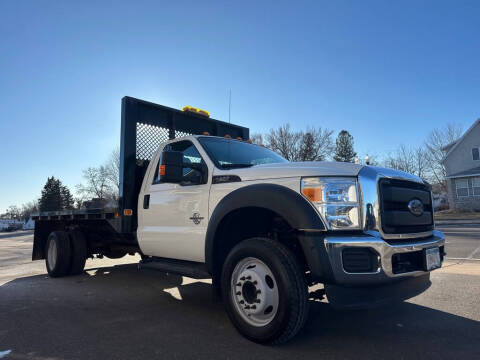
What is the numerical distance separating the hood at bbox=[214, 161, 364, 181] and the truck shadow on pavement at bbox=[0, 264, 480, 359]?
146cm

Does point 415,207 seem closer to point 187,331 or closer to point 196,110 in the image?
point 187,331

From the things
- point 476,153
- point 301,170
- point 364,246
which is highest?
point 476,153

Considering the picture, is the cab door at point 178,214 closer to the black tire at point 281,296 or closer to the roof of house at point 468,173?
the black tire at point 281,296

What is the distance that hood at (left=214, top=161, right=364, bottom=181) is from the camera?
117 inches

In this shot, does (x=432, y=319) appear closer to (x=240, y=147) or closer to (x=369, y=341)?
(x=369, y=341)

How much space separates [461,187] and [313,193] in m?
33.2

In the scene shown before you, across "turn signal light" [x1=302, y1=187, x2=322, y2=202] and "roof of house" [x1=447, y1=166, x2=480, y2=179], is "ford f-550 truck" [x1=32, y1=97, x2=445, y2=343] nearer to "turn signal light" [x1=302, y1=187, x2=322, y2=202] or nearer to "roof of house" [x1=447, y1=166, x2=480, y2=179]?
"turn signal light" [x1=302, y1=187, x2=322, y2=202]

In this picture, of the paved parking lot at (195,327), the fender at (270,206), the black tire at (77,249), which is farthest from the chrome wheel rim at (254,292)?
the black tire at (77,249)

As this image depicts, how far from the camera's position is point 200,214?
3.90m

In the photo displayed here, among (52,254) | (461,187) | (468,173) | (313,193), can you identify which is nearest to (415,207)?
(313,193)

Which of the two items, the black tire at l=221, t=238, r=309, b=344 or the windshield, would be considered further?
the windshield

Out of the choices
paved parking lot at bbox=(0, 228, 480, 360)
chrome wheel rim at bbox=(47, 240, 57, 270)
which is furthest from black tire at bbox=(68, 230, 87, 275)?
paved parking lot at bbox=(0, 228, 480, 360)

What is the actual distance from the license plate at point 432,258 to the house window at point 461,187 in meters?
32.1

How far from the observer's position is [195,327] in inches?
139
